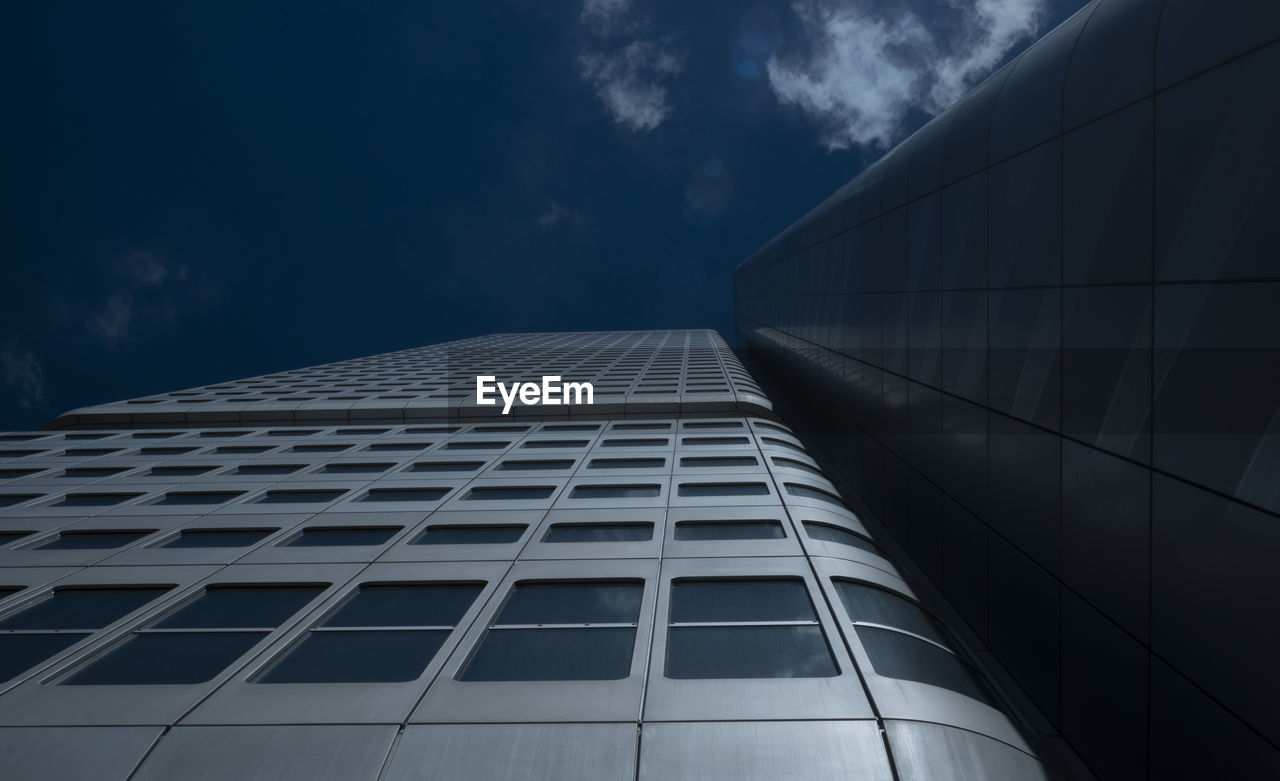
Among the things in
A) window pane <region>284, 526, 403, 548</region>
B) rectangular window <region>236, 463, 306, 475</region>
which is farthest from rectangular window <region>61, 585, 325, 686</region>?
rectangular window <region>236, 463, 306, 475</region>

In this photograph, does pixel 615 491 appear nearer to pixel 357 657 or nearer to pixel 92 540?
pixel 357 657

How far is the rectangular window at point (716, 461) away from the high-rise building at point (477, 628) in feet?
0.31

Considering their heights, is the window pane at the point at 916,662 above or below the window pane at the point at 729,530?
below

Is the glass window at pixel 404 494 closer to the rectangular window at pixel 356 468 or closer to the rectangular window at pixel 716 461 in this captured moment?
the rectangular window at pixel 356 468

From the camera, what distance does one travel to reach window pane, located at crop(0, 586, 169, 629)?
9339 millimetres

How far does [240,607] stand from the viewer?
9773 mm

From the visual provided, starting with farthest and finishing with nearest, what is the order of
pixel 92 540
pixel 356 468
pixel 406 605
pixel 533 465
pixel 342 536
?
pixel 356 468, pixel 533 465, pixel 92 540, pixel 342 536, pixel 406 605

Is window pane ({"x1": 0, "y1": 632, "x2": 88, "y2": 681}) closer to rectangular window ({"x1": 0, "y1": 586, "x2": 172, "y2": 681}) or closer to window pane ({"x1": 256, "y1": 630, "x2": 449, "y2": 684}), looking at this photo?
rectangular window ({"x1": 0, "y1": 586, "x2": 172, "y2": 681})

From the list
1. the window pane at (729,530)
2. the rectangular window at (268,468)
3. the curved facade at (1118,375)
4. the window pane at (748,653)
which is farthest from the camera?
the rectangular window at (268,468)

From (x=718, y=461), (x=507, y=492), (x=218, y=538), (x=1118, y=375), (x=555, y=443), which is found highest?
(x=1118, y=375)

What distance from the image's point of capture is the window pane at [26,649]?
8.02 meters

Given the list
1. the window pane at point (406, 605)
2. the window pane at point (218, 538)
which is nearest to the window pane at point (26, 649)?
the window pane at point (406, 605)

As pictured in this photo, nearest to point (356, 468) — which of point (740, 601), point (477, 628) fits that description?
point (477, 628)

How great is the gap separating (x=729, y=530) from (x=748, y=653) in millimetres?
4469
